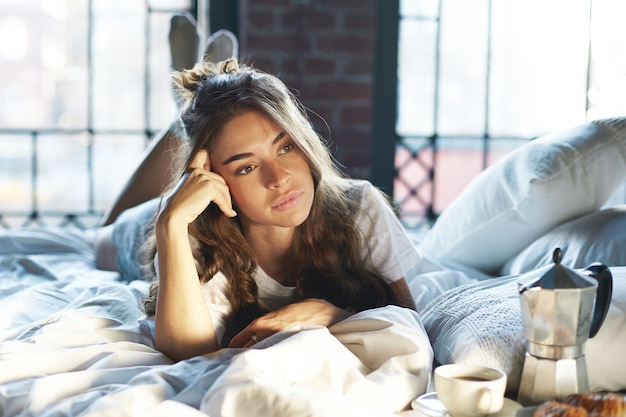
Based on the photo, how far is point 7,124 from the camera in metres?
3.22

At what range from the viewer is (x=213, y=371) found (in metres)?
1.03

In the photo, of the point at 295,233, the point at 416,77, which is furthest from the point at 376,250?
the point at 416,77

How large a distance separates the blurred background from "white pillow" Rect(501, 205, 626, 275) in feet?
4.63

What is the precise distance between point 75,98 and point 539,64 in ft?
5.99

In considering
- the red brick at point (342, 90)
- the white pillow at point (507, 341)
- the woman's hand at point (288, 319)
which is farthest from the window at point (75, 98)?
the white pillow at point (507, 341)

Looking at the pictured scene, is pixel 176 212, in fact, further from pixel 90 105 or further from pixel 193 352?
pixel 90 105

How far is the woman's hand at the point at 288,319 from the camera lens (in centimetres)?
126

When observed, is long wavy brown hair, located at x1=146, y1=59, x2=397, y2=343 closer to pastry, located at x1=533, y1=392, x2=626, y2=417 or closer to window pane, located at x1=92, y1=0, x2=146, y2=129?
pastry, located at x1=533, y1=392, x2=626, y2=417

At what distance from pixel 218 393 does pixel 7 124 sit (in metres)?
2.62

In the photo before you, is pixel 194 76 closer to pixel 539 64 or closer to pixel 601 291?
pixel 601 291

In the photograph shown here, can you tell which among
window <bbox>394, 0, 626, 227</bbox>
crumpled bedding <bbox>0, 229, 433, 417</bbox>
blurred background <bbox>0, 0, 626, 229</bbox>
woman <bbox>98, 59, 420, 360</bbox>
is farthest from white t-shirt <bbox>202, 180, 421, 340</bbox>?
window <bbox>394, 0, 626, 227</bbox>

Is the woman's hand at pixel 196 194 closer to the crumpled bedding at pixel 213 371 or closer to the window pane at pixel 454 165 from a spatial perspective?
the crumpled bedding at pixel 213 371

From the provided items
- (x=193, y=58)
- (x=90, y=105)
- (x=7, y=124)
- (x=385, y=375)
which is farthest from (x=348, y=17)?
(x=385, y=375)

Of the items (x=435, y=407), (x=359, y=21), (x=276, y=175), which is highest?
(x=359, y=21)
